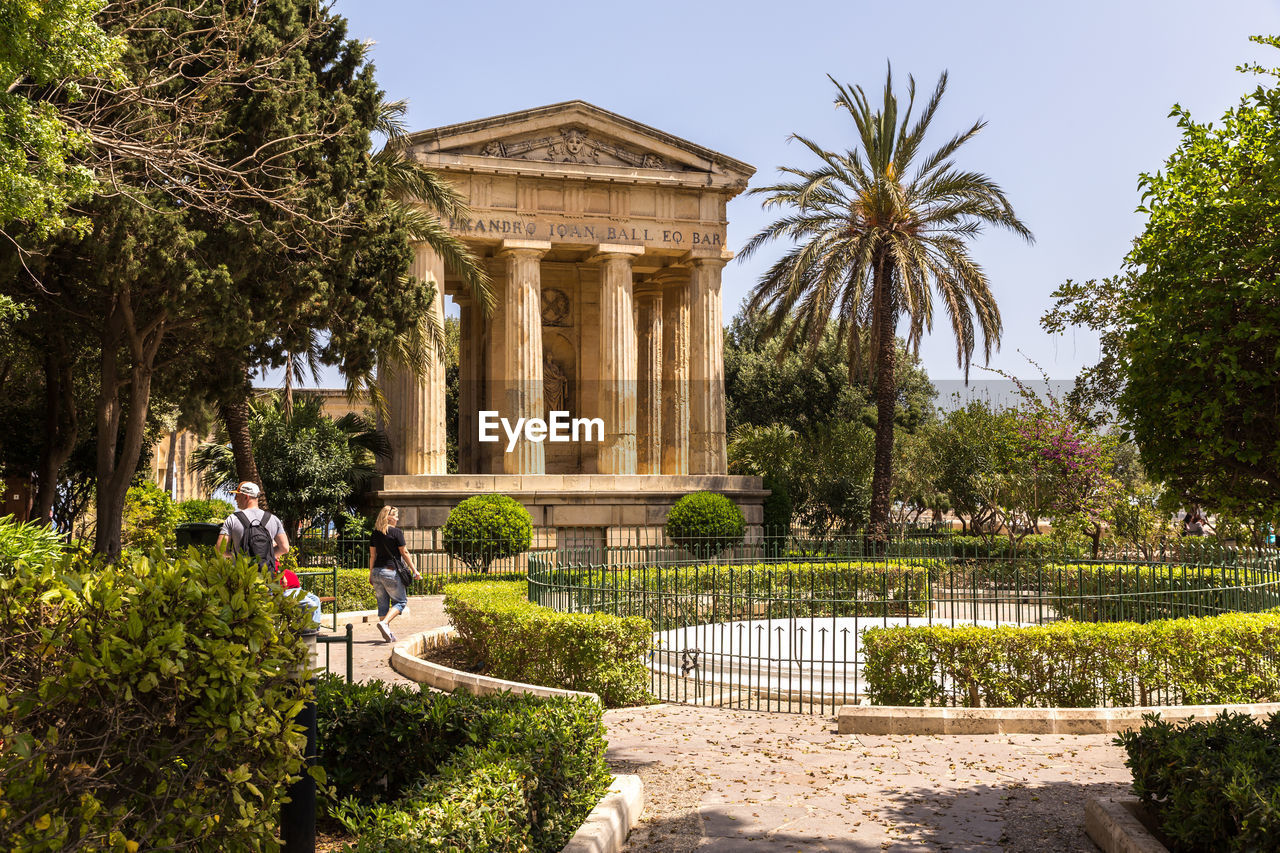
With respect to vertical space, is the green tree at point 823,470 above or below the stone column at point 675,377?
below

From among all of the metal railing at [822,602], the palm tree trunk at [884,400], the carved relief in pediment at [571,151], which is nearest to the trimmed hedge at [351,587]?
the metal railing at [822,602]

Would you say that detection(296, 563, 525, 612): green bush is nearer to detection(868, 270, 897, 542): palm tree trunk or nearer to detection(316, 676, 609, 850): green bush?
detection(868, 270, 897, 542): palm tree trunk

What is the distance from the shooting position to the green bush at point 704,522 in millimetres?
25531

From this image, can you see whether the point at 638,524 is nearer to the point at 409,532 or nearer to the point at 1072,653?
the point at 409,532

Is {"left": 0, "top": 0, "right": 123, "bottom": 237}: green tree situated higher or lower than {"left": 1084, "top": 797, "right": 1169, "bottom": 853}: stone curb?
higher

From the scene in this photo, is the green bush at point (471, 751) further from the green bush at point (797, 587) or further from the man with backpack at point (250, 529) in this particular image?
the green bush at point (797, 587)

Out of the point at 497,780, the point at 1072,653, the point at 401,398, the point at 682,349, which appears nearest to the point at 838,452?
the point at 682,349

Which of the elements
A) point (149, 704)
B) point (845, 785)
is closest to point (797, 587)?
point (845, 785)

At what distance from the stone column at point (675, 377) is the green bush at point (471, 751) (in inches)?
960

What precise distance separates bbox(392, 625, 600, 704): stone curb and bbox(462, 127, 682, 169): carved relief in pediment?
18459 millimetres

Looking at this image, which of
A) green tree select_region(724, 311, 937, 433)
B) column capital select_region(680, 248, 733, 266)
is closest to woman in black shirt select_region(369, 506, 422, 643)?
column capital select_region(680, 248, 733, 266)

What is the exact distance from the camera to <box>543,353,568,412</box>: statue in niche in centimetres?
3309

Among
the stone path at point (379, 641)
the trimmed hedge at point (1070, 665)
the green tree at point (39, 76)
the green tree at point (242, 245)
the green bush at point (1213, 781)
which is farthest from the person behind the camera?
the green tree at point (242, 245)

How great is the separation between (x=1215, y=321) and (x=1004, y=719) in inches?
160
